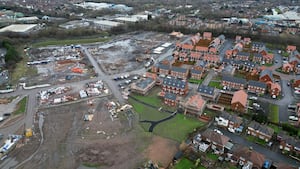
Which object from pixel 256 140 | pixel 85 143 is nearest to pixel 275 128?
pixel 256 140

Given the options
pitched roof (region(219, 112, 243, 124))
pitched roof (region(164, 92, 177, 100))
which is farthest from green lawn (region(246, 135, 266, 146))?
pitched roof (region(164, 92, 177, 100))

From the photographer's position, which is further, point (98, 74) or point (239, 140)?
point (98, 74)

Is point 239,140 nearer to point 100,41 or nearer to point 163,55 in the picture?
point 163,55

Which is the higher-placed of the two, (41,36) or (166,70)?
(41,36)

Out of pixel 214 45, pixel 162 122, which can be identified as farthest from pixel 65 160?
pixel 214 45

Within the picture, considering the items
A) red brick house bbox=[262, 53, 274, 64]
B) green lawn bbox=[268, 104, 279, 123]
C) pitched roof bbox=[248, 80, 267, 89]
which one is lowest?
green lawn bbox=[268, 104, 279, 123]

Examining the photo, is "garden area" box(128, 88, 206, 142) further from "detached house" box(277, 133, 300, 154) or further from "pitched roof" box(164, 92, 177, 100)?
"detached house" box(277, 133, 300, 154)

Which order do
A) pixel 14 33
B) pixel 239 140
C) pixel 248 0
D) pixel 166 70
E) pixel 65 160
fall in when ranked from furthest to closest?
pixel 248 0 < pixel 14 33 < pixel 166 70 < pixel 239 140 < pixel 65 160
